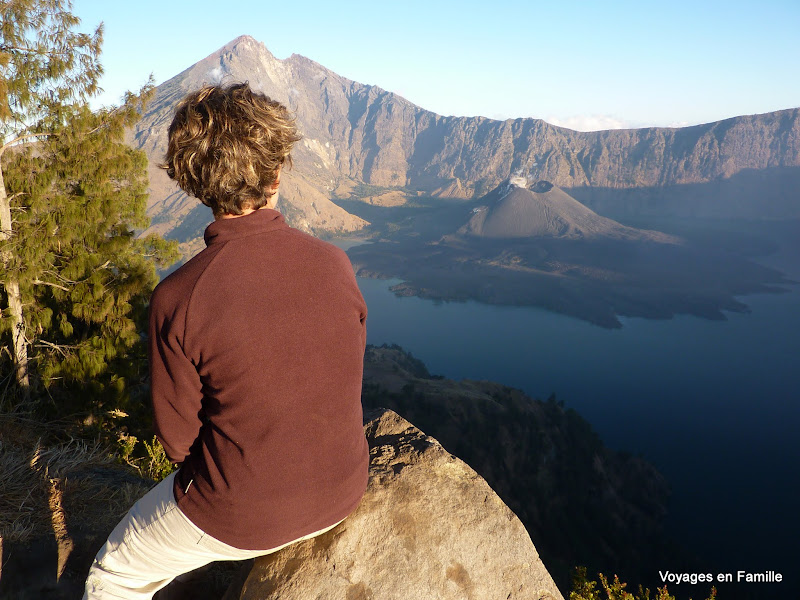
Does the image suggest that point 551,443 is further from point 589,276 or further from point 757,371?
point 589,276

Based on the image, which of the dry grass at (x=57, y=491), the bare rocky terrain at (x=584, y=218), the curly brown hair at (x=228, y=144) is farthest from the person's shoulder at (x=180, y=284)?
the bare rocky terrain at (x=584, y=218)

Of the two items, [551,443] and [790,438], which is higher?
[551,443]

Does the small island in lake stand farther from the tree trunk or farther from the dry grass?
the dry grass

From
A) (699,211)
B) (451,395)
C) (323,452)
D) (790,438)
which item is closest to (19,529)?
(323,452)

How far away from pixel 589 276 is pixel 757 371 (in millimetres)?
39755

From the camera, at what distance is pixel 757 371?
64.4m

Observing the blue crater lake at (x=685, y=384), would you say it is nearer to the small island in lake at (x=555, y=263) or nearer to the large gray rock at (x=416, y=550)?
the small island in lake at (x=555, y=263)

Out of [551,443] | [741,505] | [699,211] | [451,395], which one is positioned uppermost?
[699,211]

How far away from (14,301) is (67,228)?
3.73 feet

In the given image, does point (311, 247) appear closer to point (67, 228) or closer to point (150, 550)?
point (150, 550)

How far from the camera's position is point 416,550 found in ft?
5.83

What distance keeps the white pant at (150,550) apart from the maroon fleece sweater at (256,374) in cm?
6

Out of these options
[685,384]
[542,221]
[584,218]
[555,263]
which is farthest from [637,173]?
[685,384]

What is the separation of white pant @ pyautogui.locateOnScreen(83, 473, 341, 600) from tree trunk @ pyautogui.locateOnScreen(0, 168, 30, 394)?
20.3 ft
